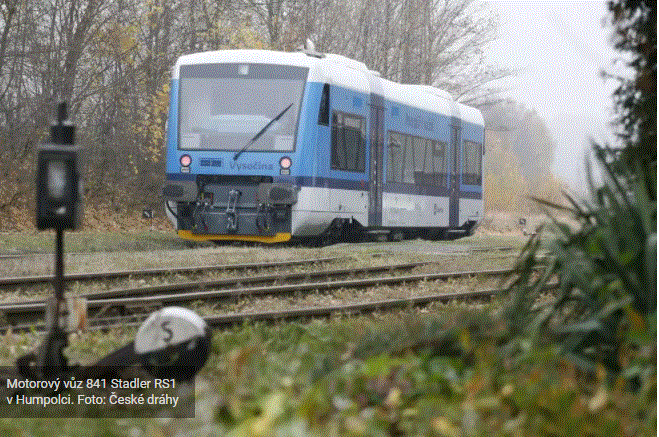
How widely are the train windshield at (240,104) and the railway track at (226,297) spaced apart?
3860 millimetres

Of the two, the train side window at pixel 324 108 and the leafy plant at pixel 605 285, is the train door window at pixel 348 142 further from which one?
the leafy plant at pixel 605 285

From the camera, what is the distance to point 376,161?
19.5 meters

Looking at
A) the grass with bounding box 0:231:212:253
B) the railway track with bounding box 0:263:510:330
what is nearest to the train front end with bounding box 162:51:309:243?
the grass with bounding box 0:231:212:253

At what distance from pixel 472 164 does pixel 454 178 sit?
1.30 meters

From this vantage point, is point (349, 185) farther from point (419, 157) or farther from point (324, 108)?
point (419, 157)

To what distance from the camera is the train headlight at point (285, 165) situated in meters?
16.9

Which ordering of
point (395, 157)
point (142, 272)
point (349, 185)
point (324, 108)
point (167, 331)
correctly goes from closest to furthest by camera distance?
point (167, 331)
point (142, 272)
point (324, 108)
point (349, 185)
point (395, 157)

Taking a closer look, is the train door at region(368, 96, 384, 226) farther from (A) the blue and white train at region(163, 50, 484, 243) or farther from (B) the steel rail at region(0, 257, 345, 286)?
(B) the steel rail at region(0, 257, 345, 286)

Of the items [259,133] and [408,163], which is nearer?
[259,133]

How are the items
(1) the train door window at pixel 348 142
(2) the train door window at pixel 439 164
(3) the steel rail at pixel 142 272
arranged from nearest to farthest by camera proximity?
(3) the steel rail at pixel 142 272
(1) the train door window at pixel 348 142
(2) the train door window at pixel 439 164

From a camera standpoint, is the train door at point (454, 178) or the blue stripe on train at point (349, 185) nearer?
the blue stripe on train at point (349, 185)

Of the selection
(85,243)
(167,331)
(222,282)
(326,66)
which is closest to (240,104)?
(326,66)

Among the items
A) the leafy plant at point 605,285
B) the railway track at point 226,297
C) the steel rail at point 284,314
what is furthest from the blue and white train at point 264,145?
the leafy plant at point 605,285

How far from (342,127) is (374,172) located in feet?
5.59
